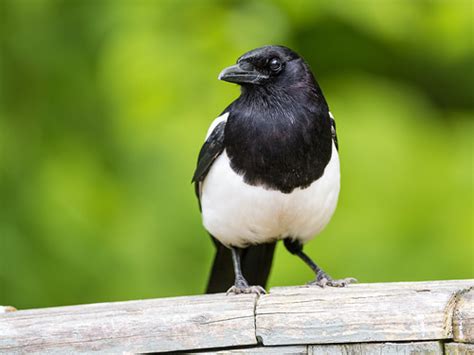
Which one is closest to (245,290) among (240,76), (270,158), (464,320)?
(270,158)

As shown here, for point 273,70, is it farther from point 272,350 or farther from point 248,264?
point 272,350

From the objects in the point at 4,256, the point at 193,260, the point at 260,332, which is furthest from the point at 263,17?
the point at 260,332

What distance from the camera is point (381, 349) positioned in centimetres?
197

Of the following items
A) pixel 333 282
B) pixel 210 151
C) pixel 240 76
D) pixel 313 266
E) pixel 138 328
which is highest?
pixel 240 76

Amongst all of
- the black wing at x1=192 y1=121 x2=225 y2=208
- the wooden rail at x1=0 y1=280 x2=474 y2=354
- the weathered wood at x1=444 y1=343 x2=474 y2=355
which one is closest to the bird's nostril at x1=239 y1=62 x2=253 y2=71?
the black wing at x1=192 y1=121 x2=225 y2=208

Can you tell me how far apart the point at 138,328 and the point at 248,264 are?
1125 millimetres

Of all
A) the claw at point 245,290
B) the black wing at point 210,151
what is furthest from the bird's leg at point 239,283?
the black wing at point 210,151

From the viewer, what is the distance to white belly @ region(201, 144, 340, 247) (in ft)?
8.97

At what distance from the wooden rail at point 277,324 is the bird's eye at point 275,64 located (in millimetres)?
826

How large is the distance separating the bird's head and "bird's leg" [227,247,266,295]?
0.55 meters

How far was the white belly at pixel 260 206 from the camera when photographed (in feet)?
8.97

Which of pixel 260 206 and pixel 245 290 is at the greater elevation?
pixel 260 206

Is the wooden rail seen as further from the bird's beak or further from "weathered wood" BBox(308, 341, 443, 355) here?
the bird's beak

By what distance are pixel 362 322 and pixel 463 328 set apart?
204 mm
